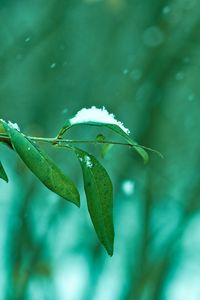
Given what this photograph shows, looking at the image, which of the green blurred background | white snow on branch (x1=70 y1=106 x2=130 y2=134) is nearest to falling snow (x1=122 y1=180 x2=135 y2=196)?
the green blurred background

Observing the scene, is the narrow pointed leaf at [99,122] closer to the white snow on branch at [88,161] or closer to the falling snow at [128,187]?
the white snow on branch at [88,161]

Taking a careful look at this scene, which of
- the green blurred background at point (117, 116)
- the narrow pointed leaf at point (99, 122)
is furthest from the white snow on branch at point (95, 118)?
the green blurred background at point (117, 116)

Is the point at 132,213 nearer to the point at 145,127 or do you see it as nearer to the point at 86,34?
the point at 145,127

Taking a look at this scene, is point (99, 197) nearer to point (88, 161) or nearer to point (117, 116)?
point (88, 161)

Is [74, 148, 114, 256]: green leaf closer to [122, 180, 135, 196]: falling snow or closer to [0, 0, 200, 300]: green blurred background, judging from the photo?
[0, 0, 200, 300]: green blurred background

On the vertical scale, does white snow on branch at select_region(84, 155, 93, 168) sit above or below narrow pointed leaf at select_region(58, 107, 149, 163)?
below
